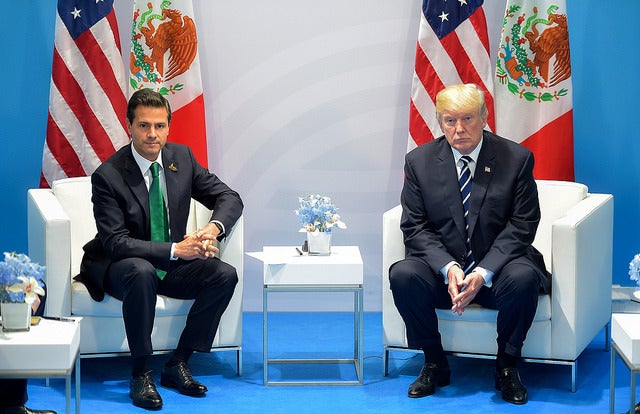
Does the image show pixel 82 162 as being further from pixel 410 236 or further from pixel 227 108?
pixel 410 236

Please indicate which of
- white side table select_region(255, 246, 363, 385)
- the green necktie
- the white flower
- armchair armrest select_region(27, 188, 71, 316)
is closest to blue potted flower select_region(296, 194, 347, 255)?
white side table select_region(255, 246, 363, 385)

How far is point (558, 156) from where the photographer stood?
539 cm

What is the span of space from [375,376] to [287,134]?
168cm

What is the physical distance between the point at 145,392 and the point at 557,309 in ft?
5.76

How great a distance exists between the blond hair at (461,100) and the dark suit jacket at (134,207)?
103 centimetres

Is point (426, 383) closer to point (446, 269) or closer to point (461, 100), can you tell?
point (446, 269)

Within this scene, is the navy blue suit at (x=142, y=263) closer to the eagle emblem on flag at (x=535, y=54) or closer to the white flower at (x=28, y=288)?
the white flower at (x=28, y=288)

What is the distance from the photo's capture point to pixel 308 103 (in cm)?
571

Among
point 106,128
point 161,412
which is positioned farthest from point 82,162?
point 161,412

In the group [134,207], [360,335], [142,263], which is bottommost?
[360,335]

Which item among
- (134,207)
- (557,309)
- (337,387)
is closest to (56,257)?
(134,207)

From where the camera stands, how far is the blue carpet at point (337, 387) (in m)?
4.15

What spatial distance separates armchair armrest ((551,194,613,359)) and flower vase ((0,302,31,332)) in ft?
7.20

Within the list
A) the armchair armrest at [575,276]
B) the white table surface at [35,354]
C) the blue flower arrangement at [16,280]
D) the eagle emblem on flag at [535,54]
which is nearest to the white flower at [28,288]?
the blue flower arrangement at [16,280]
